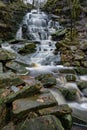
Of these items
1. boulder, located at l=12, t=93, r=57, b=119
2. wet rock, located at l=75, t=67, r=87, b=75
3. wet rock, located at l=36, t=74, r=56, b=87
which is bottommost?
wet rock, located at l=75, t=67, r=87, b=75

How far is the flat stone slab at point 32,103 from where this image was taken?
5219 millimetres

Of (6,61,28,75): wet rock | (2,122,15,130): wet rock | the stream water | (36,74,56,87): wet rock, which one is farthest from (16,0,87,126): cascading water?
(2,122,15,130): wet rock

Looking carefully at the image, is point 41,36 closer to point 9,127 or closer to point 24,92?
point 24,92

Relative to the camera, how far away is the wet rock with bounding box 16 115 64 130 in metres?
4.89

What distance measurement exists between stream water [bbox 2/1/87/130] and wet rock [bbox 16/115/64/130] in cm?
142

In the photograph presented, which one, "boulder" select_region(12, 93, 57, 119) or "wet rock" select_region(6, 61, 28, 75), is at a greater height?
"boulder" select_region(12, 93, 57, 119)

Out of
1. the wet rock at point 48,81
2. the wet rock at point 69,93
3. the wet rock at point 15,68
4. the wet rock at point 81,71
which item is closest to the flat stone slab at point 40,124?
the wet rock at point 69,93

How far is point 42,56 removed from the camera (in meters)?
14.0

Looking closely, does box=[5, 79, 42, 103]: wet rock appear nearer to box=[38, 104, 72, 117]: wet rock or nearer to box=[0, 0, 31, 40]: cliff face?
box=[38, 104, 72, 117]: wet rock

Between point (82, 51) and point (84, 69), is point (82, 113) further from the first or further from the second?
point (82, 51)

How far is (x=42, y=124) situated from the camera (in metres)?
4.95

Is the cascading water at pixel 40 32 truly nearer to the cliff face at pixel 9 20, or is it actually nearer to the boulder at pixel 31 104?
the cliff face at pixel 9 20

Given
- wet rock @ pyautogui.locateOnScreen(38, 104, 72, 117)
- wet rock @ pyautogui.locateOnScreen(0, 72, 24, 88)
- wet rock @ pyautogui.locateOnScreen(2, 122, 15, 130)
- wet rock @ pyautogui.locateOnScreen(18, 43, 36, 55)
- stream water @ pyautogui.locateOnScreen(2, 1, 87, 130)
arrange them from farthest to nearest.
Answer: wet rock @ pyautogui.locateOnScreen(18, 43, 36, 55) → stream water @ pyautogui.locateOnScreen(2, 1, 87, 130) → wet rock @ pyautogui.locateOnScreen(0, 72, 24, 88) → wet rock @ pyautogui.locateOnScreen(38, 104, 72, 117) → wet rock @ pyautogui.locateOnScreen(2, 122, 15, 130)

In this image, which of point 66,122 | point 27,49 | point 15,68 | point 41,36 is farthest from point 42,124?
point 41,36
